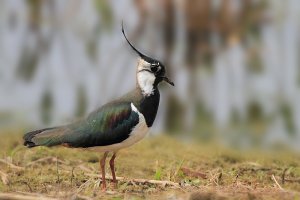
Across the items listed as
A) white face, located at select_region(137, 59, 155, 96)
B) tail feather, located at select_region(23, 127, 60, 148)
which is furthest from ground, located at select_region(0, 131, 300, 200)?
white face, located at select_region(137, 59, 155, 96)

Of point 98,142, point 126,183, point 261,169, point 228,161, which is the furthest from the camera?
point 228,161

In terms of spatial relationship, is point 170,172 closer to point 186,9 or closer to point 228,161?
point 228,161

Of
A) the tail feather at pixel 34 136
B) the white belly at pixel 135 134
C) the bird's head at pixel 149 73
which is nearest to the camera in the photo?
the white belly at pixel 135 134

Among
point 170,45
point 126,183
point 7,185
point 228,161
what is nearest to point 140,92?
point 126,183

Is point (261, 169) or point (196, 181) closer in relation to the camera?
point (196, 181)

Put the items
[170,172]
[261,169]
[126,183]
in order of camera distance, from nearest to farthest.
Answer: [126,183]
[170,172]
[261,169]

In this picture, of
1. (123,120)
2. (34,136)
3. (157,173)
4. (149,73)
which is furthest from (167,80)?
(34,136)

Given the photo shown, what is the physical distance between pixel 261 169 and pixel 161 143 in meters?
1.63

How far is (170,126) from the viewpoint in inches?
296

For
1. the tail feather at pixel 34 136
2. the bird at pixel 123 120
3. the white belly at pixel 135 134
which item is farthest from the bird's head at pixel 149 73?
the tail feather at pixel 34 136

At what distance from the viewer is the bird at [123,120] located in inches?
176

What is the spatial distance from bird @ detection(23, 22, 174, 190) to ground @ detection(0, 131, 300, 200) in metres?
0.29

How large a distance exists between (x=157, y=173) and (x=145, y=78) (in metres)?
0.77

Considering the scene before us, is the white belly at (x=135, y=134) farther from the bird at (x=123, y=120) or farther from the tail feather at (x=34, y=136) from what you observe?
the tail feather at (x=34, y=136)
